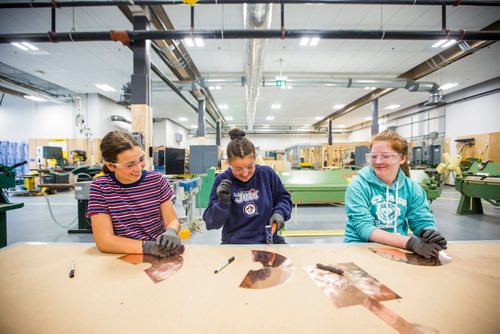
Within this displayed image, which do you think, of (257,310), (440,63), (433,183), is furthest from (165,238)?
(440,63)

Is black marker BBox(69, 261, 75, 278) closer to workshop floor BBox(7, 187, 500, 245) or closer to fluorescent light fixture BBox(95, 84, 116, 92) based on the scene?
workshop floor BBox(7, 187, 500, 245)

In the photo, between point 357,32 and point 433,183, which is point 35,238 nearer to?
point 357,32

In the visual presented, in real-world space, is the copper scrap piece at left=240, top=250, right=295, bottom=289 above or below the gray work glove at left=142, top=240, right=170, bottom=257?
below

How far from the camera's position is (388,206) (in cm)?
134

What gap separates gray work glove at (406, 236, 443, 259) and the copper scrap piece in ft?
2.09

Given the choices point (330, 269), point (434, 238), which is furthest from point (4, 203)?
point (434, 238)

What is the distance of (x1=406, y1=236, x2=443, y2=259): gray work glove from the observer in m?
1.00

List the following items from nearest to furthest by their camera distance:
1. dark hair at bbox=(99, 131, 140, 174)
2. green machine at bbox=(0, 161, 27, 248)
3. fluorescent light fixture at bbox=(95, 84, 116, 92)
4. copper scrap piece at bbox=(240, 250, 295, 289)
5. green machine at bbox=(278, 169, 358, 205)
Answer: copper scrap piece at bbox=(240, 250, 295, 289), dark hair at bbox=(99, 131, 140, 174), green machine at bbox=(0, 161, 27, 248), green machine at bbox=(278, 169, 358, 205), fluorescent light fixture at bbox=(95, 84, 116, 92)

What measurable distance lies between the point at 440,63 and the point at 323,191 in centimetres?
534

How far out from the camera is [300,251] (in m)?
1.06

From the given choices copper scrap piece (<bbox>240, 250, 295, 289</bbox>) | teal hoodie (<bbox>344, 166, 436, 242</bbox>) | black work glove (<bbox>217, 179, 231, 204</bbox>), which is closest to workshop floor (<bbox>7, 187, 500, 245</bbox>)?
teal hoodie (<bbox>344, 166, 436, 242</bbox>)

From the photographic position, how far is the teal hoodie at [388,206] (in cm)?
131

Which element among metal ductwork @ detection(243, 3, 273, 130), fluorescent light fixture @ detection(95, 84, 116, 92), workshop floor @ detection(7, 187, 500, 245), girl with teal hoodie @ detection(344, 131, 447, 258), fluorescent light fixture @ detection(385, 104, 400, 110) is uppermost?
fluorescent light fixture @ detection(385, 104, 400, 110)

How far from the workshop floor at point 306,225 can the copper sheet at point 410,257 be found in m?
2.17
